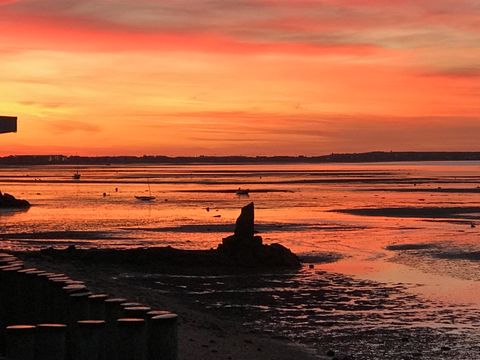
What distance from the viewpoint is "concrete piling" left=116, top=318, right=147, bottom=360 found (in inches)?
410

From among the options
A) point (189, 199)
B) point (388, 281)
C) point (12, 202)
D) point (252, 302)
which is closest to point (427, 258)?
point (388, 281)

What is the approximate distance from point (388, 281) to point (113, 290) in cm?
993

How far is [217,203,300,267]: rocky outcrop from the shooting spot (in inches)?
1262

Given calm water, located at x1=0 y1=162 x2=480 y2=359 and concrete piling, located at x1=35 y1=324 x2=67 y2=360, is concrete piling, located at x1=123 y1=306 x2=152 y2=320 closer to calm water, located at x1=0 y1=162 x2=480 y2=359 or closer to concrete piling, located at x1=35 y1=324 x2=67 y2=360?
concrete piling, located at x1=35 y1=324 x2=67 y2=360

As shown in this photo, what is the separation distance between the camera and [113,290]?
23.8 metres

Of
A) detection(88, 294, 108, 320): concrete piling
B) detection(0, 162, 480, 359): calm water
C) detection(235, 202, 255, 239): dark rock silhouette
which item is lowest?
detection(0, 162, 480, 359): calm water

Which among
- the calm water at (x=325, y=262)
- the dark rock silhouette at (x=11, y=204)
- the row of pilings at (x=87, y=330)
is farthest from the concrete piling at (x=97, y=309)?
the dark rock silhouette at (x=11, y=204)

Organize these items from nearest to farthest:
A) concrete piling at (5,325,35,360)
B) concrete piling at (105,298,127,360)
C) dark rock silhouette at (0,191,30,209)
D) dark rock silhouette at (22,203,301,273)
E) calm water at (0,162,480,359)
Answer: concrete piling at (5,325,35,360) → concrete piling at (105,298,127,360) → calm water at (0,162,480,359) → dark rock silhouette at (22,203,301,273) → dark rock silhouette at (0,191,30,209)

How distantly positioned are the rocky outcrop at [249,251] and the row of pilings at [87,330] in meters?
19.3

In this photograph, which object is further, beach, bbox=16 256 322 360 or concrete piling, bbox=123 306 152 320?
beach, bbox=16 256 322 360

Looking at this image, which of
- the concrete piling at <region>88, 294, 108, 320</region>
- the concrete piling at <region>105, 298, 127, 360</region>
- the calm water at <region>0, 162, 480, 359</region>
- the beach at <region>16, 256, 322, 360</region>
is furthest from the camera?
the calm water at <region>0, 162, 480, 359</region>

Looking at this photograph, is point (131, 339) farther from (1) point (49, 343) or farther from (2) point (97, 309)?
(2) point (97, 309)

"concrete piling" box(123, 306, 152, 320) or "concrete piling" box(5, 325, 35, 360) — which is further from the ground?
"concrete piling" box(123, 306, 152, 320)

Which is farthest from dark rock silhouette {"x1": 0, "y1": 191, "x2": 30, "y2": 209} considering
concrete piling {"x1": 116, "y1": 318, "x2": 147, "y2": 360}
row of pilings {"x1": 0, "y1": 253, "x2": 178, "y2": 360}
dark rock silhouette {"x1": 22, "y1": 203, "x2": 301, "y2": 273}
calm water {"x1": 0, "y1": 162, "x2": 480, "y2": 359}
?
concrete piling {"x1": 116, "y1": 318, "x2": 147, "y2": 360}
